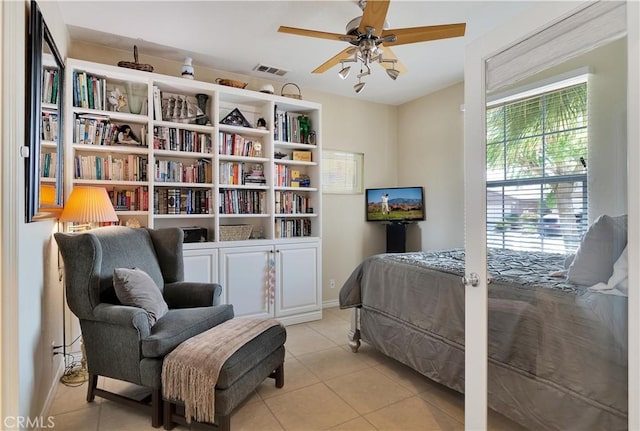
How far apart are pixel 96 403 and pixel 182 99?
2585 mm

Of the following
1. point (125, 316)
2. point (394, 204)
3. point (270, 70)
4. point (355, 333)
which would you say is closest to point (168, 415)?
point (125, 316)

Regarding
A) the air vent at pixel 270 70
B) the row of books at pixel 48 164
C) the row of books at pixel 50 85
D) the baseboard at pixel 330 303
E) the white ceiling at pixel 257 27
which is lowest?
the baseboard at pixel 330 303

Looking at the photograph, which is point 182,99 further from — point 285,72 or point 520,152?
point 520,152

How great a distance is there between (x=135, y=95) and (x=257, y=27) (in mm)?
1286

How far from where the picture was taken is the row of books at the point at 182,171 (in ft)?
10.3

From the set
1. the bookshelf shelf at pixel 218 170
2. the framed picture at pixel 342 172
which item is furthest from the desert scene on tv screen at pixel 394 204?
the bookshelf shelf at pixel 218 170

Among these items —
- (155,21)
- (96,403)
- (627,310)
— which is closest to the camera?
(627,310)

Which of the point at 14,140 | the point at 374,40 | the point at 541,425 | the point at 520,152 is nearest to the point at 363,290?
the point at 541,425

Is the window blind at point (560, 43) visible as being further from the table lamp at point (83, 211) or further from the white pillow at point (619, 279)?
the table lamp at point (83, 211)

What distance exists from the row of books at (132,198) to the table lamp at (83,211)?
0.58 meters

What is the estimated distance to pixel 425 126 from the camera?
4.38 metres

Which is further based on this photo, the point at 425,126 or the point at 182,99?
the point at 425,126

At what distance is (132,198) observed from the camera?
3.04 metres

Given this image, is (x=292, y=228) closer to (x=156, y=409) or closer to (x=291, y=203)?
(x=291, y=203)
